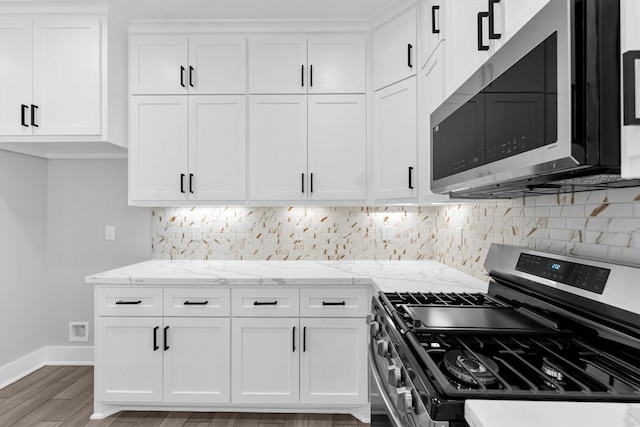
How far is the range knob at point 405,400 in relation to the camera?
3.08 feet

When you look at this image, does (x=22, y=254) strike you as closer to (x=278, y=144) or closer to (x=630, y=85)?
(x=278, y=144)

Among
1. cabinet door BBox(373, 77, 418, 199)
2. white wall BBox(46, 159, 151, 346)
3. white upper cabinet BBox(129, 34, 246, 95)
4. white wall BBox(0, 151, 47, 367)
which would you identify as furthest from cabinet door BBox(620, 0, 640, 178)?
white wall BBox(0, 151, 47, 367)

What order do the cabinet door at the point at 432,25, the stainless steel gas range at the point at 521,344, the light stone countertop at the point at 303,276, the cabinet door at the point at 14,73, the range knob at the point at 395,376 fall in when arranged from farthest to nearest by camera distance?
the cabinet door at the point at 14,73 < the light stone countertop at the point at 303,276 < the cabinet door at the point at 432,25 < the range knob at the point at 395,376 < the stainless steel gas range at the point at 521,344

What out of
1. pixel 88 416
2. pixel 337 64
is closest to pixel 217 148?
pixel 337 64

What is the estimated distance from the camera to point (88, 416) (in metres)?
2.31

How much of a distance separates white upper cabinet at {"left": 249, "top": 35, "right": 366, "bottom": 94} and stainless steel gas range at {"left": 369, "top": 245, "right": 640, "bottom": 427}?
163cm

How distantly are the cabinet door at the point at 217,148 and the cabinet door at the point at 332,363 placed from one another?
42.1 inches

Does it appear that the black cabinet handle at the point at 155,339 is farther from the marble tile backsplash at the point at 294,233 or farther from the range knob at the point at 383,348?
the range knob at the point at 383,348

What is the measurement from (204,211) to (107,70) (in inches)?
44.6

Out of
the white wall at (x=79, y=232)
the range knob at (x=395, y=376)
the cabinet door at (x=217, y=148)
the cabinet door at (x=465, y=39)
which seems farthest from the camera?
the white wall at (x=79, y=232)

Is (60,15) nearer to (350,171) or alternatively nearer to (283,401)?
(350,171)

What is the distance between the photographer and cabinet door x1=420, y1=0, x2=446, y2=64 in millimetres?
1841

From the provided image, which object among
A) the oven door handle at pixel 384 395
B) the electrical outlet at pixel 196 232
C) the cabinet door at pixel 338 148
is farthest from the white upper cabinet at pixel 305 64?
the oven door handle at pixel 384 395

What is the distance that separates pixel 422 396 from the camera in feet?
2.82
